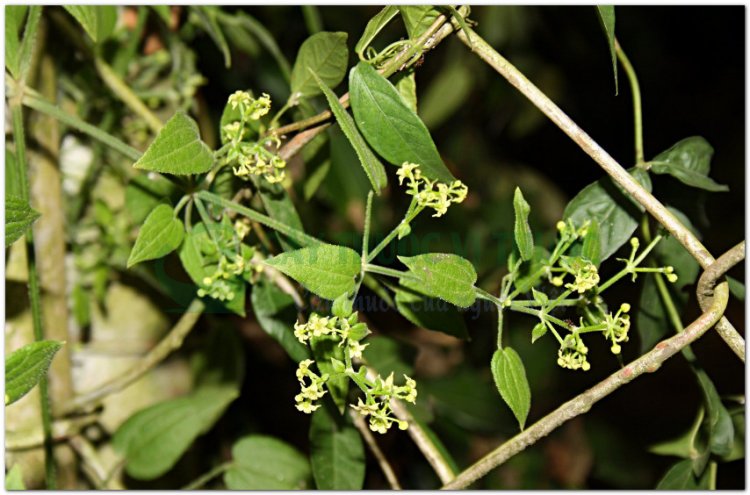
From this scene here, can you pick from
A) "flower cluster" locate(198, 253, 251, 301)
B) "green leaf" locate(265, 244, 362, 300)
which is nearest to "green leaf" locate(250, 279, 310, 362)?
"flower cluster" locate(198, 253, 251, 301)

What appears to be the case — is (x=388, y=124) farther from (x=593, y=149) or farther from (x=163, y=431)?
(x=163, y=431)

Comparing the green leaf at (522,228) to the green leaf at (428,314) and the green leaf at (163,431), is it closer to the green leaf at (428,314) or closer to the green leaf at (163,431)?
the green leaf at (428,314)

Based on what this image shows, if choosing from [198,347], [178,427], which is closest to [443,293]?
[178,427]

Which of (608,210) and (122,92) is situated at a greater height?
(122,92)

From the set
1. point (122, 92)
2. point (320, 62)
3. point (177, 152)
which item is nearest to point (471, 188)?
point (122, 92)

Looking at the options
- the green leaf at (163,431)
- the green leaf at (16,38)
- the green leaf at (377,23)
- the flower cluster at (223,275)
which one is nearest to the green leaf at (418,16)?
the green leaf at (377,23)

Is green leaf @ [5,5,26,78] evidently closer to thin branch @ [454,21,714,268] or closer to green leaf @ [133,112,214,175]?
green leaf @ [133,112,214,175]
